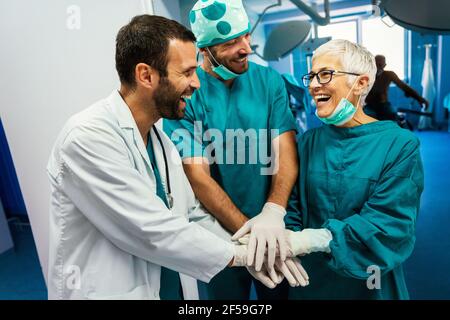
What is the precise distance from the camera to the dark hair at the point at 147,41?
0.93m

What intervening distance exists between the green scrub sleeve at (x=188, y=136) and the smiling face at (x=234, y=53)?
18cm

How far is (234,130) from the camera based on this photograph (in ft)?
3.92

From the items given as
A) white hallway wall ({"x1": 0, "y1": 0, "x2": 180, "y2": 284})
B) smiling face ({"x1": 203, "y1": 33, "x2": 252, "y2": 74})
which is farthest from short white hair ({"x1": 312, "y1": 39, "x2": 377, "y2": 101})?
white hallway wall ({"x1": 0, "y1": 0, "x2": 180, "y2": 284})

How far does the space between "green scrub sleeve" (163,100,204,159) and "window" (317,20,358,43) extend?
1.88ft

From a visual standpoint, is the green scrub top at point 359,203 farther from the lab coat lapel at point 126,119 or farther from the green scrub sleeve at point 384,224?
the lab coat lapel at point 126,119

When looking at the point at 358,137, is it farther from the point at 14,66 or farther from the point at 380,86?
the point at 14,66

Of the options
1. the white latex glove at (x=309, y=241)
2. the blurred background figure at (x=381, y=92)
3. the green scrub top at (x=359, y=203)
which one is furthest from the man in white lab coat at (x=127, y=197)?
the blurred background figure at (x=381, y=92)

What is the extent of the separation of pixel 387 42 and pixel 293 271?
0.84 m

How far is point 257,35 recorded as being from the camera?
4.91ft

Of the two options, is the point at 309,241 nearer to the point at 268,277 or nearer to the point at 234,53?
the point at 268,277

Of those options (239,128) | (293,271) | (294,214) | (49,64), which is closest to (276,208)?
(294,214)

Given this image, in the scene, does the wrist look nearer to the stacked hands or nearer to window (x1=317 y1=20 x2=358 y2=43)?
the stacked hands

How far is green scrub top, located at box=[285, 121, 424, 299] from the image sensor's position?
2.97 ft
